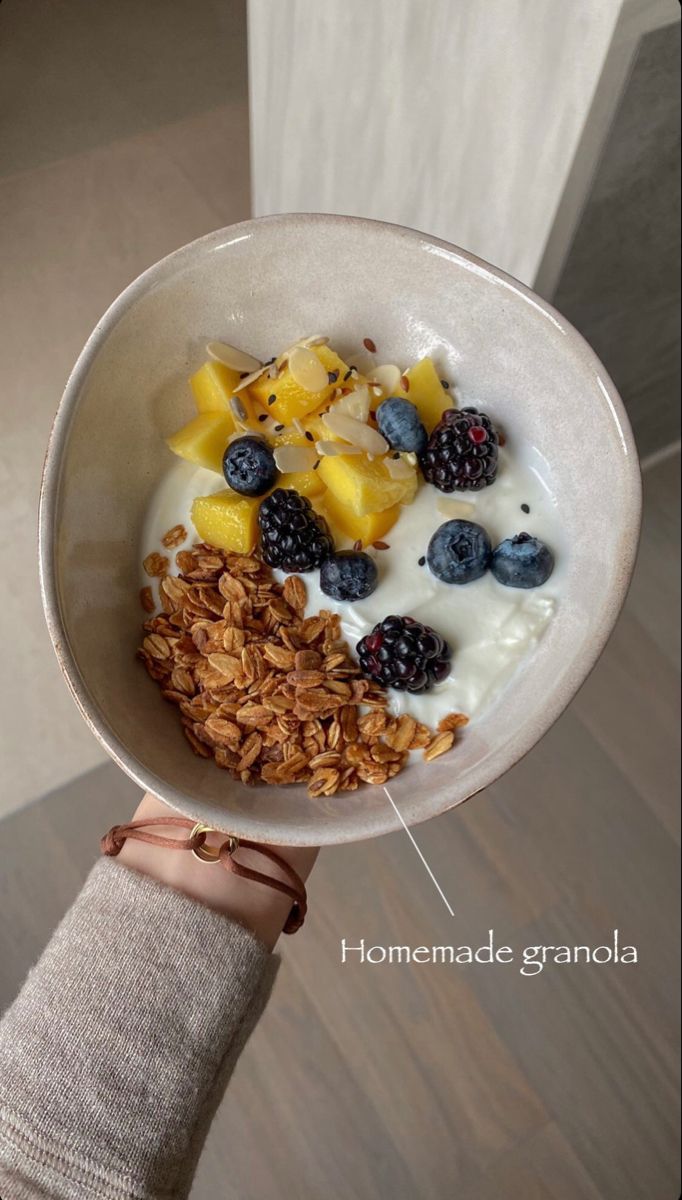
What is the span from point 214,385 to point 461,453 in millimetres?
181

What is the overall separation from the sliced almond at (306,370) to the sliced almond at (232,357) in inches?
1.5

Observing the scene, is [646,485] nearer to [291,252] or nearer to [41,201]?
[291,252]

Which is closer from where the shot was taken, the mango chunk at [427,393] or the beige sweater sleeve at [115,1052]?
the beige sweater sleeve at [115,1052]

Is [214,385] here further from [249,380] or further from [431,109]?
[431,109]

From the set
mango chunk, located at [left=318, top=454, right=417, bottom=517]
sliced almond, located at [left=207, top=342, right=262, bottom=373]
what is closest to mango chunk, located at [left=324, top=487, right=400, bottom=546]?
mango chunk, located at [left=318, top=454, right=417, bottom=517]

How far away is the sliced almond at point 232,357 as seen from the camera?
67cm

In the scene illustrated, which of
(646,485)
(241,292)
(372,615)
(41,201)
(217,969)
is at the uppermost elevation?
(41,201)

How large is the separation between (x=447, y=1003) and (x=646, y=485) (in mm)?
960

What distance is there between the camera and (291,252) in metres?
0.64

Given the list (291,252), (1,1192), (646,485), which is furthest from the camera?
(646,485)

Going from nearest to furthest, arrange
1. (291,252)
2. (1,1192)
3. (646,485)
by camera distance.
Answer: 1. (1,1192)
2. (291,252)
3. (646,485)

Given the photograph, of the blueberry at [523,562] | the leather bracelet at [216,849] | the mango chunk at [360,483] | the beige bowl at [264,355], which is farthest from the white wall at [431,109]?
the leather bracelet at [216,849]

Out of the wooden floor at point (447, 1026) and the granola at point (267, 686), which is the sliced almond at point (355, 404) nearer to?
the granola at point (267, 686)

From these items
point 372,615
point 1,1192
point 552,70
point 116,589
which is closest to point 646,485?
point 552,70
